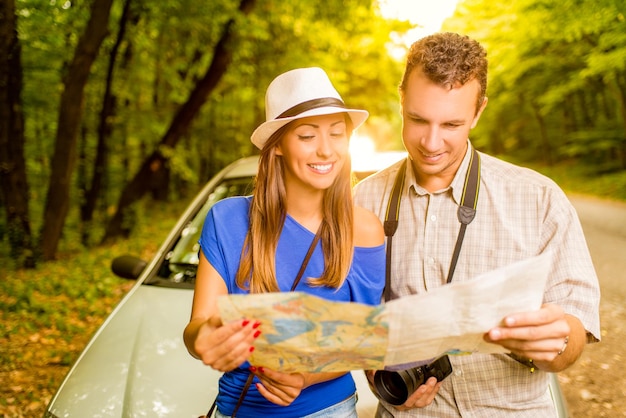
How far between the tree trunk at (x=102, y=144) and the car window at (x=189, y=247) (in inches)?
222

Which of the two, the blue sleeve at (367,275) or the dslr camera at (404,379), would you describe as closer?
the dslr camera at (404,379)

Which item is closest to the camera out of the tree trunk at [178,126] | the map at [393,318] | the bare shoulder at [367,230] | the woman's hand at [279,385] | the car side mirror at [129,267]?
the map at [393,318]

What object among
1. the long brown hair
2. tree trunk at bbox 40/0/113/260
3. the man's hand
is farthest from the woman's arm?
tree trunk at bbox 40/0/113/260

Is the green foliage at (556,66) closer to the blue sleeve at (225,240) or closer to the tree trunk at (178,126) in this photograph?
the tree trunk at (178,126)

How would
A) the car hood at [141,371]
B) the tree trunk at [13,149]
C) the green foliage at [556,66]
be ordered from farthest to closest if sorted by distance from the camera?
the green foliage at [556,66] < the tree trunk at [13,149] < the car hood at [141,371]

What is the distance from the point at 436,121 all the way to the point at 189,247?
7.40 feet

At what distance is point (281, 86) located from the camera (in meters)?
1.91

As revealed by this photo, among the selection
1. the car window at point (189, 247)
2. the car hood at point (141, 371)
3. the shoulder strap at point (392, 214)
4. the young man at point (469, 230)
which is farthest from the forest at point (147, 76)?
the young man at point (469, 230)

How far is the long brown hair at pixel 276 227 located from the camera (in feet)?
5.77

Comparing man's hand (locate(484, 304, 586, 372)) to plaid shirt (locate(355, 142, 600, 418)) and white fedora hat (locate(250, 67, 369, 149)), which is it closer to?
plaid shirt (locate(355, 142, 600, 418))

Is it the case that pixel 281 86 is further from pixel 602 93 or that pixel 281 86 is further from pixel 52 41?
pixel 602 93

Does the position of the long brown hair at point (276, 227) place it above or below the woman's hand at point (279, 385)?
above

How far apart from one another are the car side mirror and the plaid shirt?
2184 mm

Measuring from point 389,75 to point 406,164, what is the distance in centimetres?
2007
